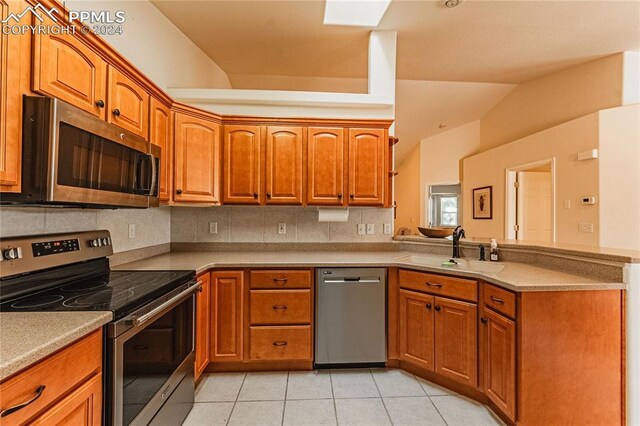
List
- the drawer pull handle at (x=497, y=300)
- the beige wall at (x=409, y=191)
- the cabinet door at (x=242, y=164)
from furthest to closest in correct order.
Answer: the beige wall at (x=409, y=191) < the cabinet door at (x=242, y=164) < the drawer pull handle at (x=497, y=300)

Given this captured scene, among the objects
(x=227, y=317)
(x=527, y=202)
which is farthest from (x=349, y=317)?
(x=527, y=202)

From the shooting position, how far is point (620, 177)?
3.30 metres

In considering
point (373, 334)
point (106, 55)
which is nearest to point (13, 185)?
point (106, 55)

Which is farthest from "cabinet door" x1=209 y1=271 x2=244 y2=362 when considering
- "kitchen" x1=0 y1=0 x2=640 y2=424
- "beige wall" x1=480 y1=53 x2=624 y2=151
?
"beige wall" x1=480 y1=53 x2=624 y2=151

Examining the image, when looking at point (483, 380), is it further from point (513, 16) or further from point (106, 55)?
point (513, 16)

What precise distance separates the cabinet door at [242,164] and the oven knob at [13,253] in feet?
4.61

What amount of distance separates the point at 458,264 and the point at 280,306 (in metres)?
1.44

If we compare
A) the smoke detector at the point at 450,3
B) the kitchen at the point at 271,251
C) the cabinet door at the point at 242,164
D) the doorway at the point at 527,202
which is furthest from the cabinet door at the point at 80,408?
the doorway at the point at 527,202

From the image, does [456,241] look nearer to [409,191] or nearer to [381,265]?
[381,265]

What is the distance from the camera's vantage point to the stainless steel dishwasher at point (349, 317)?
7.22 feet

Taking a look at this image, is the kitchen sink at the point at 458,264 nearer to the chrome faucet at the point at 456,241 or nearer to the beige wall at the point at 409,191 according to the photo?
the chrome faucet at the point at 456,241

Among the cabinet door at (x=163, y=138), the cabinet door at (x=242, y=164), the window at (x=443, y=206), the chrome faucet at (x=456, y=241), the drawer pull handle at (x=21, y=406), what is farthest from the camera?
the window at (x=443, y=206)

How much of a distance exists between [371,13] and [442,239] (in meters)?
2.27

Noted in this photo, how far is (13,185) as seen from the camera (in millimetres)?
1054
